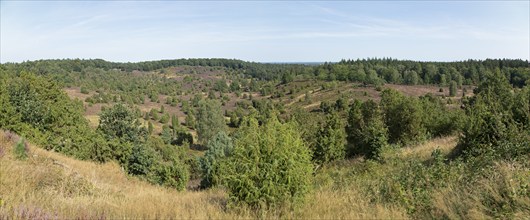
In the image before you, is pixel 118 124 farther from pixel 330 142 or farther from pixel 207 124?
pixel 207 124

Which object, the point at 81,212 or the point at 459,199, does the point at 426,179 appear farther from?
the point at 81,212

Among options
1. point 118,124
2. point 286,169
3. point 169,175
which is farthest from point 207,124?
point 286,169

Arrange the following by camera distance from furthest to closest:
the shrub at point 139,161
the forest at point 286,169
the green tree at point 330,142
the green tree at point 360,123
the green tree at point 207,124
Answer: the green tree at point 207,124, the green tree at point 360,123, the green tree at point 330,142, the shrub at point 139,161, the forest at point 286,169

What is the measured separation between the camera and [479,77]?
127000 millimetres

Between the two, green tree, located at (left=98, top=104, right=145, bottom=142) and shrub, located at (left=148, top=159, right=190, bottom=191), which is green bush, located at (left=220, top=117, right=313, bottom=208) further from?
green tree, located at (left=98, top=104, right=145, bottom=142)

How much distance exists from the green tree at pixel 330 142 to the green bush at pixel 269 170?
2787cm

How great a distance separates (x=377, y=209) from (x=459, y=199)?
1.19 metres

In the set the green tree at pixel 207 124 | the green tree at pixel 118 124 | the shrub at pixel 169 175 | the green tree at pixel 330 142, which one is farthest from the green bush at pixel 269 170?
the green tree at pixel 207 124

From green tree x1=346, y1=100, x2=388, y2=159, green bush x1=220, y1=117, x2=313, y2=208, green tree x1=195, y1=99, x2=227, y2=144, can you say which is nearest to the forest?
green bush x1=220, y1=117, x2=313, y2=208

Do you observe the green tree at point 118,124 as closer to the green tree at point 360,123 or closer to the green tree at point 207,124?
the green tree at point 360,123

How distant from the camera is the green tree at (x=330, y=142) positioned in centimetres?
3362

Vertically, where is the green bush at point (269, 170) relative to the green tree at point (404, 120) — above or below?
above

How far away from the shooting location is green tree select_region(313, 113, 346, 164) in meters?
33.6

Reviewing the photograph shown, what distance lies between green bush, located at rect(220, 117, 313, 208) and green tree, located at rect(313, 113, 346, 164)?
27866 millimetres
